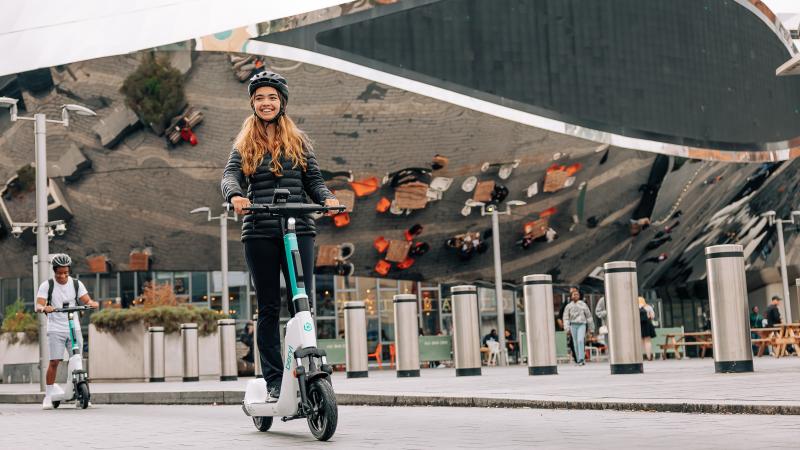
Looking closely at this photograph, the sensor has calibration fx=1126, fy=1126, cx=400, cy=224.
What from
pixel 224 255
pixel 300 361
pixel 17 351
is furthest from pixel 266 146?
pixel 224 255

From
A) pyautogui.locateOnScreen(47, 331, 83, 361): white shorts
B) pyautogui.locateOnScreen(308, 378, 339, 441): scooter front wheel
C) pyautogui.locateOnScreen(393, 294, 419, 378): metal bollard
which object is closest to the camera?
pyautogui.locateOnScreen(308, 378, 339, 441): scooter front wheel

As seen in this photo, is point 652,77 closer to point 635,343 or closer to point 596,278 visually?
point 596,278

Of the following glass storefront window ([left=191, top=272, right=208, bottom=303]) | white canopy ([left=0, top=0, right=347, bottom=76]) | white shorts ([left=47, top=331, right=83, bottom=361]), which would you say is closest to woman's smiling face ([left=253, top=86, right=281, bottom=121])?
white shorts ([left=47, top=331, right=83, bottom=361])

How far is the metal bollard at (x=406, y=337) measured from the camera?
19.4m

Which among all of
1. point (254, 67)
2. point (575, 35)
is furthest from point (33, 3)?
point (575, 35)

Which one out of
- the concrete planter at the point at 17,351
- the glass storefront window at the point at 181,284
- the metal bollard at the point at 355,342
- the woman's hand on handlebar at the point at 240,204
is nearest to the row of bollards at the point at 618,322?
the metal bollard at the point at 355,342

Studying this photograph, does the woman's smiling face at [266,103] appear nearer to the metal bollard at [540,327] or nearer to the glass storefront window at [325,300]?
the metal bollard at [540,327]

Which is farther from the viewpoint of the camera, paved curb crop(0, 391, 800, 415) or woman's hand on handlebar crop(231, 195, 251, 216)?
paved curb crop(0, 391, 800, 415)

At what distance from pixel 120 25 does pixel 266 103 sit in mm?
28560

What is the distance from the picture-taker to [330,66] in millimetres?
33312

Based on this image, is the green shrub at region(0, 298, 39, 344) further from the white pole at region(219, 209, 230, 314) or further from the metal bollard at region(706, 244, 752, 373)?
the metal bollard at region(706, 244, 752, 373)

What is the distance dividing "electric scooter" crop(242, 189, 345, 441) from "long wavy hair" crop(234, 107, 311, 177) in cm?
39

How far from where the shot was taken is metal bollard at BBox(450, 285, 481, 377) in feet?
59.5

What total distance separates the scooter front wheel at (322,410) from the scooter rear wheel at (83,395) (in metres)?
6.97
